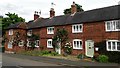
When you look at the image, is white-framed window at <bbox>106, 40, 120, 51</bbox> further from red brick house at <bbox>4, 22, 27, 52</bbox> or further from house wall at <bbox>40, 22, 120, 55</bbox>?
red brick house at <bbox>4, 22, 27, 52</bbox>

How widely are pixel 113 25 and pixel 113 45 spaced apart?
2.59m

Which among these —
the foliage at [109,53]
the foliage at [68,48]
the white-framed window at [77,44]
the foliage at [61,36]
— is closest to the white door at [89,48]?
the foliage at [109,53]

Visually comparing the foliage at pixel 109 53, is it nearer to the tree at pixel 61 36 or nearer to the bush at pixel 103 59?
the bush at pixel 103 59

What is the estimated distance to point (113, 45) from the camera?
87.5ft

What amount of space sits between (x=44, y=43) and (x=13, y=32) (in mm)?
10698

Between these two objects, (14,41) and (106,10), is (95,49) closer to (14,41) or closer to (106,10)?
(106,10)

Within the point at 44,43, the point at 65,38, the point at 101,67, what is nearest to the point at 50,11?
the point at 44,43

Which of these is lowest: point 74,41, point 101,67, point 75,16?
point 101,67

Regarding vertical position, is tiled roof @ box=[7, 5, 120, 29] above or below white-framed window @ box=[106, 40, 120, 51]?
above

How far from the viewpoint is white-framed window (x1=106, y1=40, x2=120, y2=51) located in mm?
26094

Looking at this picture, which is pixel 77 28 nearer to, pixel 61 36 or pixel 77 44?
pixel 77 44

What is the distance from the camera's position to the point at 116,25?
26672mm

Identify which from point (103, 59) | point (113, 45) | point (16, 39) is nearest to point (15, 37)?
point (16, 39)

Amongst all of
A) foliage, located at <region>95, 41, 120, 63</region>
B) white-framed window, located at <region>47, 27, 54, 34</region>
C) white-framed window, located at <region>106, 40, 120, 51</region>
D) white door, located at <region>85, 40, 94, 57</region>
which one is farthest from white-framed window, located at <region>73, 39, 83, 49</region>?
white-framed window, located at <region>47, 27, 54, 34</region>
